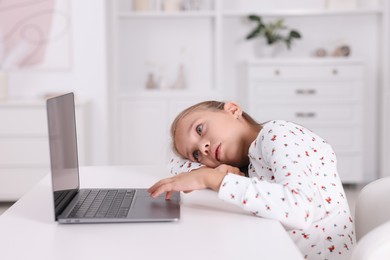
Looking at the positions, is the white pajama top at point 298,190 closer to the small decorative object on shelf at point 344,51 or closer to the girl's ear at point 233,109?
the girl's ear at point 233,109

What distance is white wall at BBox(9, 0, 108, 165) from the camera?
15.5 feet

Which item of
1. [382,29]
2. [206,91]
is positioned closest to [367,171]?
[382,29]

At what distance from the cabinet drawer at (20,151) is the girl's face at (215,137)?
283 centimetres

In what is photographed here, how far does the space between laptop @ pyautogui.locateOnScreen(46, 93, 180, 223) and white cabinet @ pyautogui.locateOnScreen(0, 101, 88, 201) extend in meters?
2.83

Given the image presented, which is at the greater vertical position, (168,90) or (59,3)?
(59,3)

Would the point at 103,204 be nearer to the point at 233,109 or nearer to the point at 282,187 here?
the point at 282,187

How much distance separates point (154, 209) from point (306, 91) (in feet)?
12.1

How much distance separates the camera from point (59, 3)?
4723 millimetres

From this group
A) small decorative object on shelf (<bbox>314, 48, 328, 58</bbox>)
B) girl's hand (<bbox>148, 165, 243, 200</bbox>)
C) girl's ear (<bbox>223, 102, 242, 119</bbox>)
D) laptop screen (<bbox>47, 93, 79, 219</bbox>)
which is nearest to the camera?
laptop screen (<bbox>47, 93, 79, 219</bbox>)

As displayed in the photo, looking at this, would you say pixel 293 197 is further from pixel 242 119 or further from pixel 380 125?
pixel 380 125

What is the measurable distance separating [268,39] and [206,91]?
25.1 inches

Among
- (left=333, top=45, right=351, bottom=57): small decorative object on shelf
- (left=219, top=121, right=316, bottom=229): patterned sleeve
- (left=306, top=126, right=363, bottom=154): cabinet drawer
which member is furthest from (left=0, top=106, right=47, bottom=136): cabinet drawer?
(left=219, top=121, right=316, bottom=229): patterned sleeve

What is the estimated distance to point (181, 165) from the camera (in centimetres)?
187

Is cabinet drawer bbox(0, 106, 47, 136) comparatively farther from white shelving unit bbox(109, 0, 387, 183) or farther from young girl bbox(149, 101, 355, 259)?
young girl bbox(149, 101, 355, 259)
